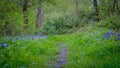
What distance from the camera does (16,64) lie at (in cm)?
480

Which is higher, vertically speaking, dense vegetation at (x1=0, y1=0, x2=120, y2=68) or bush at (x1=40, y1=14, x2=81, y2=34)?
dense vegetation at (x1=0, y1=0, x2=120, y2=68)

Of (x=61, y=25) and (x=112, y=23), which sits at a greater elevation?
(x=112, y=23)

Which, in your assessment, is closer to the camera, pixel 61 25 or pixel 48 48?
pixel 48 48

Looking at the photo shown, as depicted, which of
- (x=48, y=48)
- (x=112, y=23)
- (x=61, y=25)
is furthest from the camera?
(x=61, y=25)

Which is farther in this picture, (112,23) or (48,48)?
(112,23)

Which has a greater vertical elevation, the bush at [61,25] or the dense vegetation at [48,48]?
the dense vegetation at [48,48]

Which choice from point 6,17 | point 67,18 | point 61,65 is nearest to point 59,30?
point 67,18

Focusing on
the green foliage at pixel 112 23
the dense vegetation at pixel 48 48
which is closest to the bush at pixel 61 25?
the dense vegetation at pixel 48 48

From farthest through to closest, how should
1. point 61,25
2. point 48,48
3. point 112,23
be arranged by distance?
point 61,25, point 112,23, point 48,48

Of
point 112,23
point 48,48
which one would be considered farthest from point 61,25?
point 48,48

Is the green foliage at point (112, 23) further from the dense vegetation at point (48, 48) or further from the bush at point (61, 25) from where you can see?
the bush at point (61, 25)

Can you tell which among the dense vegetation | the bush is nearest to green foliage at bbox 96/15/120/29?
the dense vegetation

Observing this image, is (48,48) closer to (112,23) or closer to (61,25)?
(112,23)

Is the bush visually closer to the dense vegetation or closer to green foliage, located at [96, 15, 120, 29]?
the dense vegetation
